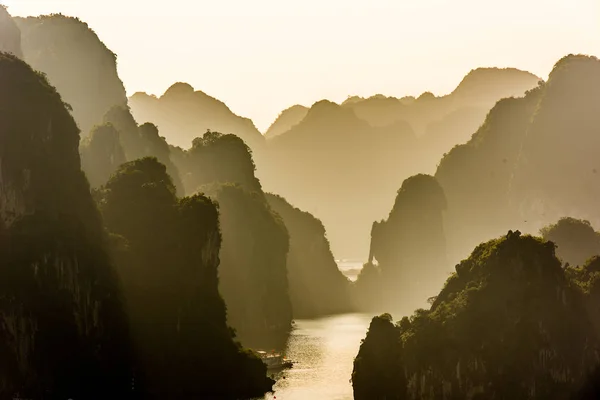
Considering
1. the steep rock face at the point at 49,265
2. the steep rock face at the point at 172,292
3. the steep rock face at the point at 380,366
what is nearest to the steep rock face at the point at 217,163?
the steep rock face at the point at 172,292

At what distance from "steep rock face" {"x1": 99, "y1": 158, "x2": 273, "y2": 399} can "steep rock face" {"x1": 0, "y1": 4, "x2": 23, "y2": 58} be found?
3329 cm

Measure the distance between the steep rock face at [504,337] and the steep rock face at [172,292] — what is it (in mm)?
21274

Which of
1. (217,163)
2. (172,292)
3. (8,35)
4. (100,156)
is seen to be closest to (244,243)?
(100,156)

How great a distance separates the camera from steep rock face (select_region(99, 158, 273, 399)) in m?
111

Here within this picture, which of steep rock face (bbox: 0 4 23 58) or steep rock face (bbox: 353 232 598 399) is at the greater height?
steep rock face (bbox: 0 4 23 58)

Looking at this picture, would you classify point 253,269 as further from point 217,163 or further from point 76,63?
point 76,63

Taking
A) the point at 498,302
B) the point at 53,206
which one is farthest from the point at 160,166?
the point at 498,302

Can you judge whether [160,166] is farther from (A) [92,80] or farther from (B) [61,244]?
(A) [92,80]

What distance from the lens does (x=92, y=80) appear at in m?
187

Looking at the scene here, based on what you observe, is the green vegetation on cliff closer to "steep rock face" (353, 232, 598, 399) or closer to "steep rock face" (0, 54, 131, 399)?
"steep rock face" (0, 54, 131, 399)

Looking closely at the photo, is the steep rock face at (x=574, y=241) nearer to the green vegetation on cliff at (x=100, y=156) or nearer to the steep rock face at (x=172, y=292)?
the steep rock face at (x=172, y=292)

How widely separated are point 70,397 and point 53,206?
18766mm

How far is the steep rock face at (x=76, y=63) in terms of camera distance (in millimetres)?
179000

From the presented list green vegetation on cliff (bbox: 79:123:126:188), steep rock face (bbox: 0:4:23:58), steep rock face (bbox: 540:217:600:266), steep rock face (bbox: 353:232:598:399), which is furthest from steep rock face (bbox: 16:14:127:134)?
steep rock face (bbox: 353:232:598:399)
